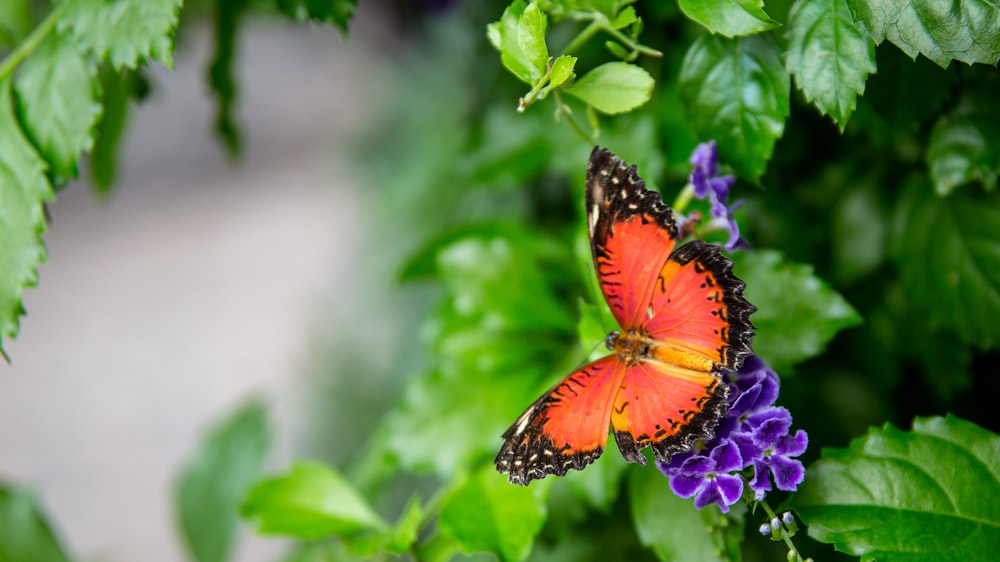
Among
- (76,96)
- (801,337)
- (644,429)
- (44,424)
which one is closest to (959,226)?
(801,337)

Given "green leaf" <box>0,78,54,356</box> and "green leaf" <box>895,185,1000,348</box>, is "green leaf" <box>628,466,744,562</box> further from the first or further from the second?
"green leaf" <box>0,78,54,356</box>

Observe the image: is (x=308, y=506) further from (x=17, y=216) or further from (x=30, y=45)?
(x=30, y=45)

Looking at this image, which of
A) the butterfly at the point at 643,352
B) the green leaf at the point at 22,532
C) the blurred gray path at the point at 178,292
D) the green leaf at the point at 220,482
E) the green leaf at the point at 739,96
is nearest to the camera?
the butterfly at the point at 643,352

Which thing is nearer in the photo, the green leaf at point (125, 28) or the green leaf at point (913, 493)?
the green leaf at point (913, 493)

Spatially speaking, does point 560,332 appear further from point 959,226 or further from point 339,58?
point 339,58

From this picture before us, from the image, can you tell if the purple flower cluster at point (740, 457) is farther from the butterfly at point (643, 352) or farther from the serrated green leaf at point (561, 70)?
the serrated green leaf at point (561, 70)

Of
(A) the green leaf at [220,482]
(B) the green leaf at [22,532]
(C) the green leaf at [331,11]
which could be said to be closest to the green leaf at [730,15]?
(C) the green leaf at [331,11]
